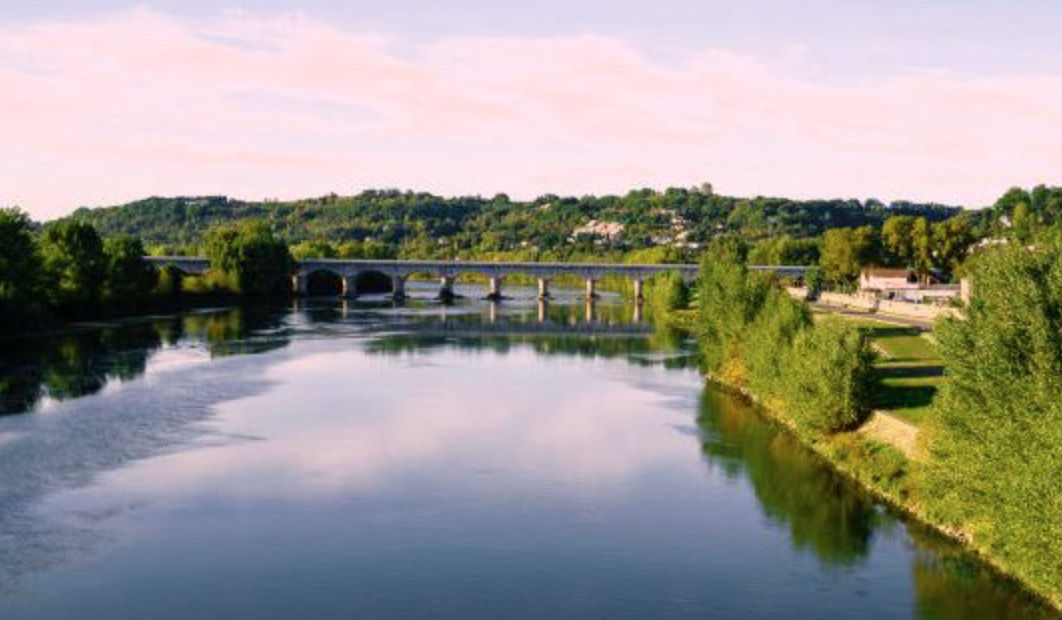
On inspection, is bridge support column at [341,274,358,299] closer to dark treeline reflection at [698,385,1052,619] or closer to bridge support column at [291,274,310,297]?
bridge support column at [291,274,310,297]

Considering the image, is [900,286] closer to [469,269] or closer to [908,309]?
[908,309]

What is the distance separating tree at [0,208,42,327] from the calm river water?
40.0ft

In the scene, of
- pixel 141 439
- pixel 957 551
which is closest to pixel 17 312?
pixel 141 439

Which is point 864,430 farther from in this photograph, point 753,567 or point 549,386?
point 549,386

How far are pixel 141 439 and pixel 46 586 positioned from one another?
17.0m

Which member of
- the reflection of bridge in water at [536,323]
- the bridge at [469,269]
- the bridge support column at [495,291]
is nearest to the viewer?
the reflection of bridge in water at [536,323]

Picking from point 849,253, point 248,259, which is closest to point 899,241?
point 849,253

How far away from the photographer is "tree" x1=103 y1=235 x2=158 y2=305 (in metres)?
94.7

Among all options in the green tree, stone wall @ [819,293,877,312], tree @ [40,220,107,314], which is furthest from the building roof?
the green tree

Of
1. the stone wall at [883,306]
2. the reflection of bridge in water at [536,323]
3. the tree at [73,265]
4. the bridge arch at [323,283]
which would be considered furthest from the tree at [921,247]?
→ the bridge arch at [323,283]

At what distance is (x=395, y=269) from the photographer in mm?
154875

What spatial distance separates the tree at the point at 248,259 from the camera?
405ft

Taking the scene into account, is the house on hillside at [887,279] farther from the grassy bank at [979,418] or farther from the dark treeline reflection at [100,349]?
the grassy bank at [979,418]

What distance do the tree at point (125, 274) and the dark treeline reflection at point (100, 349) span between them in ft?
11.9
